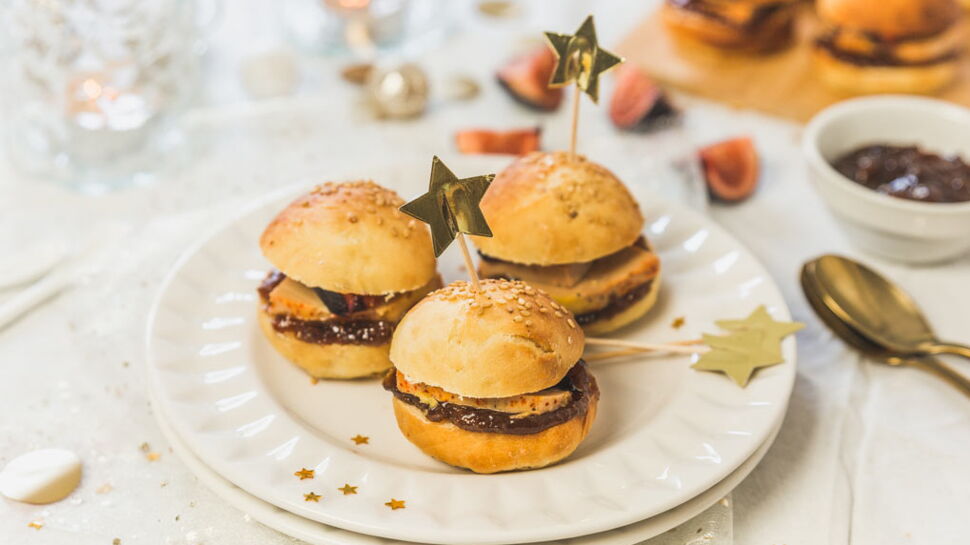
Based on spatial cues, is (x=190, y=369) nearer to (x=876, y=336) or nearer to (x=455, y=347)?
(x=455, y=347)

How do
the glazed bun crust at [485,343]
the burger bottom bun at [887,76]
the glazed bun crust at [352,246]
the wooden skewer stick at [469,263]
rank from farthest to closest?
the burger bottom bun at [887,76], the glazed bun crust at [352,246], the wooden skewer stick at [469,263], the glazed bun crust at [485,343]

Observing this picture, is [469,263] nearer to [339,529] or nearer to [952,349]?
[339,529]

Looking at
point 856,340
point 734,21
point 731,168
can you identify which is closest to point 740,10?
point 734,21

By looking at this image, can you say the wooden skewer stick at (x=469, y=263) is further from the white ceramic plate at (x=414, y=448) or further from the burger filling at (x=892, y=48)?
the burger filling at (x=892, y=48)

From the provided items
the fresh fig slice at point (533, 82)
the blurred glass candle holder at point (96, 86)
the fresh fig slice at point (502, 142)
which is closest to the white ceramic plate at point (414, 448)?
the fresh fig slice at point (502, 142)

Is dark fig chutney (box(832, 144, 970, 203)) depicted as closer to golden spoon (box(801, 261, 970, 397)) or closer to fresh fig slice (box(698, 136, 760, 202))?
fresh fig slice (box(698, 136, 760, 202))
